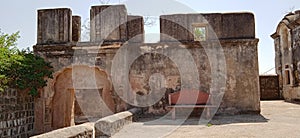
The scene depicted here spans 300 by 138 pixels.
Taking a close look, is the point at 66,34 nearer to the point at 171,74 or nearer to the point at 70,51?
the point at 70,51

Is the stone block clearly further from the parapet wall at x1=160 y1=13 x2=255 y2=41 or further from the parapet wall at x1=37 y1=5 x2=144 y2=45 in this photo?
the parapet wall at x1=160 y1=13 x2=255 y2=41

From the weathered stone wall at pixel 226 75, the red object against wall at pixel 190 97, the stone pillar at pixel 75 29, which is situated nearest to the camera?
the red object against wall at pixel 190 97

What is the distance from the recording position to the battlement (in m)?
10.5

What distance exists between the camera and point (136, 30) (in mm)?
10539

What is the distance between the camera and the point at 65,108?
11414mm

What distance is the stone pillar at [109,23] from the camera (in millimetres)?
10438

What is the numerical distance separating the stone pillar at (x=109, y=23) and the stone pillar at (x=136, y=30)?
209 millimetres

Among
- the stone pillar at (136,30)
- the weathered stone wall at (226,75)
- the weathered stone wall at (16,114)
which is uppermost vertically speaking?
the stone pillar at (136,30)

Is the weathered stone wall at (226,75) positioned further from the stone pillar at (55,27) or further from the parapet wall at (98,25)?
the stone pillar at (55,27)

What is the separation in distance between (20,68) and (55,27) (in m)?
2.15

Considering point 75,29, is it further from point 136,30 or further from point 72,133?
point 72,133

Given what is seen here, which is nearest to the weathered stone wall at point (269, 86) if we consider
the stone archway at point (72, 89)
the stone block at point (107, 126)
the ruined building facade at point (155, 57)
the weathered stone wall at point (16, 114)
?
the ruined building facade at point (155, 57)

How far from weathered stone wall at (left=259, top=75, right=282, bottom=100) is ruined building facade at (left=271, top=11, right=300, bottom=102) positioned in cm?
43

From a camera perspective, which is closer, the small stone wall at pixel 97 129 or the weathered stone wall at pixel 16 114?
the small stone wall at pixel 97 129
